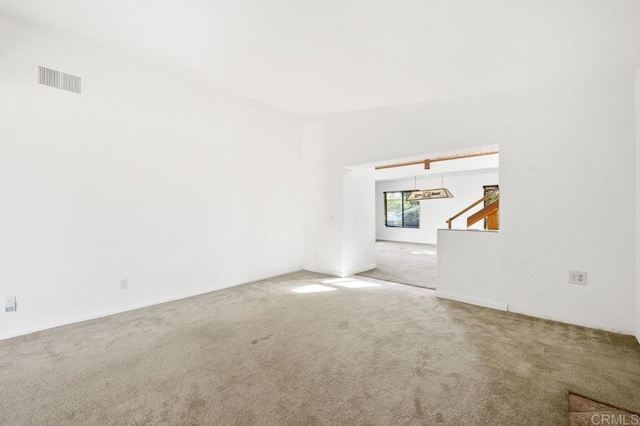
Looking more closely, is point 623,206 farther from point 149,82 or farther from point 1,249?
point 1,249

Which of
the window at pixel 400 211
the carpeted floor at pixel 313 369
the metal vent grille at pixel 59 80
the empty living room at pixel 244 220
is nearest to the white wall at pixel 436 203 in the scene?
the window at pixel 400 211

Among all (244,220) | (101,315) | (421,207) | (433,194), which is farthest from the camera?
(421,207)

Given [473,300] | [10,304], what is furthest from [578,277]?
[10,304]

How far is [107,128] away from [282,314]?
9.73 feet

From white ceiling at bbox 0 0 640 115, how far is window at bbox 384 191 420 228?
782cm

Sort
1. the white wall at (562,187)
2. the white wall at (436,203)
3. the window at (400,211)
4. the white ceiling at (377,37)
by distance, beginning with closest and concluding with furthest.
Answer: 1. the white ceiling at (377,37)
2. the white wall at (562,187)
3. the white wall at (436,203)
4. the window at (400,211)

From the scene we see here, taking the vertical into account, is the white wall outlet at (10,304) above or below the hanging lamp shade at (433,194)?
below

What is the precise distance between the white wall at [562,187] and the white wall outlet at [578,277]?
5cm

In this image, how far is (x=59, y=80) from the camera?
3.04 meters

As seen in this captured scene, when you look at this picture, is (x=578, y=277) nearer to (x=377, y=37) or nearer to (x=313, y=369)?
(x=313, y=369)

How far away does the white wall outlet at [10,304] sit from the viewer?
109 inches

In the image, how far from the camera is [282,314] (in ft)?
11.1

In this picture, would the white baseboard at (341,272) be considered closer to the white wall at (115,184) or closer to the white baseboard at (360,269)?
the white baseboard at (360,269)

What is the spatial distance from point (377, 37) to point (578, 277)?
10.6 feet
